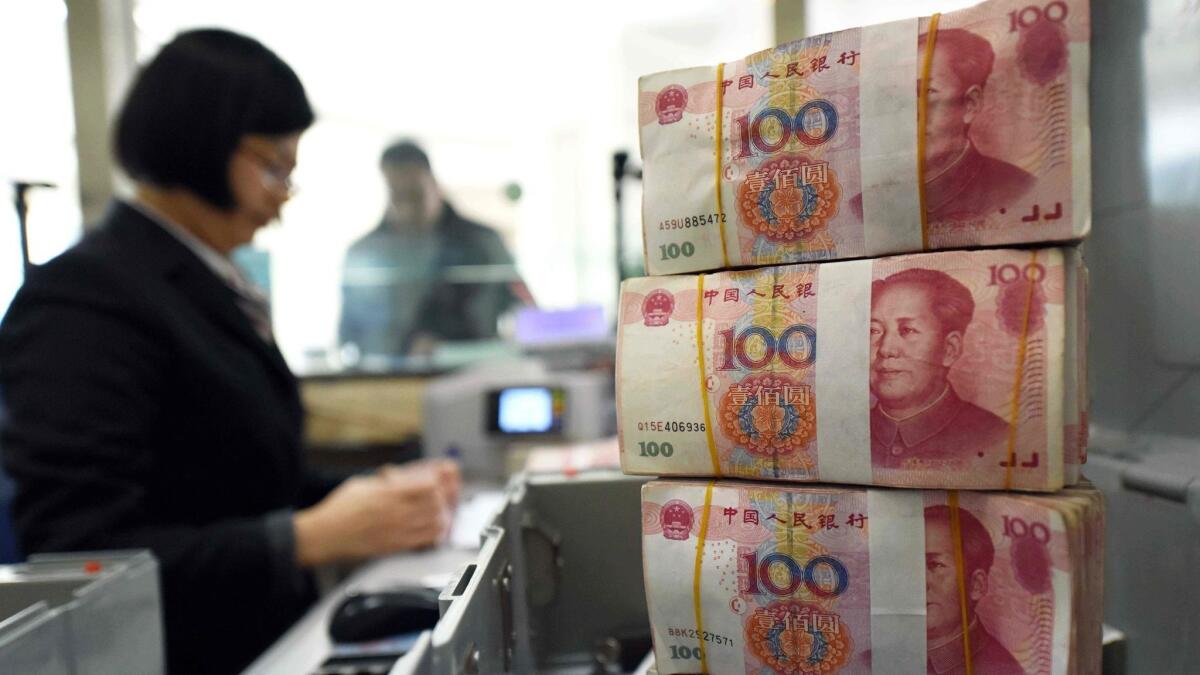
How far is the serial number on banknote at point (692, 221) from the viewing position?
564 mm

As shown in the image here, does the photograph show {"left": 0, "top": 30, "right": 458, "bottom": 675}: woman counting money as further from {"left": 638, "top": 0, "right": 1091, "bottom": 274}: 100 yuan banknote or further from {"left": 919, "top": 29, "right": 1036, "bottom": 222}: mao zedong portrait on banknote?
{"left": 919, "top": 29, "right": 1036, "bottom": 222}: mao zedong portrait on banknote

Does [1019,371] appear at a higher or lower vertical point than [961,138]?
lower

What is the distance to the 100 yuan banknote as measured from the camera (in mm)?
472

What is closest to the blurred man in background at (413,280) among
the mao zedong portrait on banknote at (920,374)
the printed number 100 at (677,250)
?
the printed number 100 at (677,250)

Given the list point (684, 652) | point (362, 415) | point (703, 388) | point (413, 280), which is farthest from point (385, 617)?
point (413, 280)

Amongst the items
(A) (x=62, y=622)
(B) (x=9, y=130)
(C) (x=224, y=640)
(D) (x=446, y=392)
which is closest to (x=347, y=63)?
(B) (x=9, y=130)

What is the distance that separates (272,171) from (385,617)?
0.81 m

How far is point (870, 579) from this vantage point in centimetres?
53

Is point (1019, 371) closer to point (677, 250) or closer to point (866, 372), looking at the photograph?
point (866, 372)

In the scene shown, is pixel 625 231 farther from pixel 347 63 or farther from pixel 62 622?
pixel 347 63

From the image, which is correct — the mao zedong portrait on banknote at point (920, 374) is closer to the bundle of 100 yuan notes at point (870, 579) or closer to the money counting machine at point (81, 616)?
the bundle of 100 yuan notes at point (870, 579)

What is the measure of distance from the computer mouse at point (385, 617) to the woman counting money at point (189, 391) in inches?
7.3

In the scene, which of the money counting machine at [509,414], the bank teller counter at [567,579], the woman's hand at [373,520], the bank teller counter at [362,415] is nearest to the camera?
the bank teller counter at [567,579]

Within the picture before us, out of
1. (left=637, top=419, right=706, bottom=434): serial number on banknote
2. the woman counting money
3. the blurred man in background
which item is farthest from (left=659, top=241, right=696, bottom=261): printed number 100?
the blurred man in background
